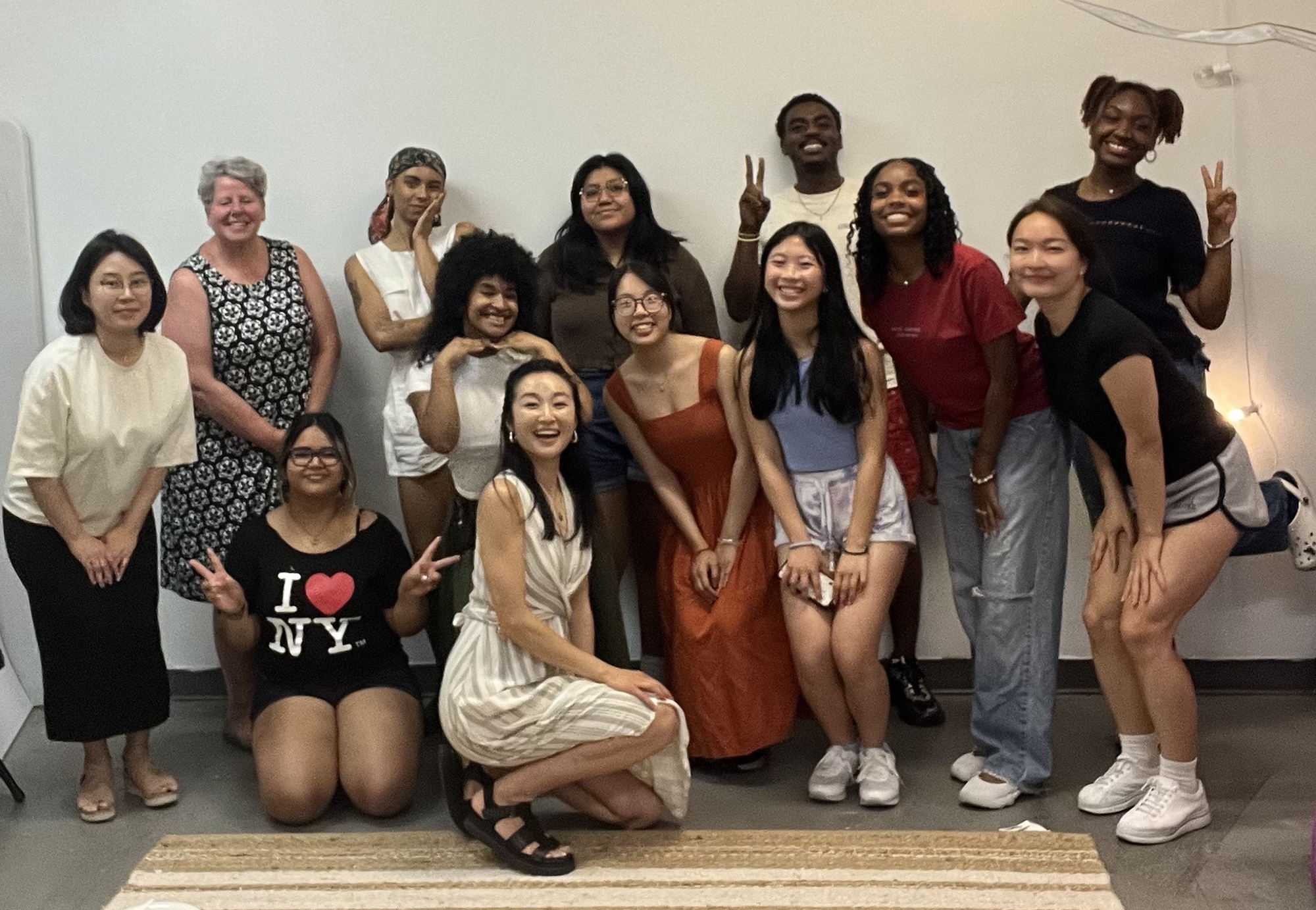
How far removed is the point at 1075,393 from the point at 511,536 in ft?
3.96

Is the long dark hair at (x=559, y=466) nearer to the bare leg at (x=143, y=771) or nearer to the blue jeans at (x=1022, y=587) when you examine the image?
the blue jeans at (x=1022, y=587)

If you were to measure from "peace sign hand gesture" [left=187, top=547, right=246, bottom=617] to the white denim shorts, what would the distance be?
1.25 metres

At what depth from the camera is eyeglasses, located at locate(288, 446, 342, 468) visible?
3320 millimetres

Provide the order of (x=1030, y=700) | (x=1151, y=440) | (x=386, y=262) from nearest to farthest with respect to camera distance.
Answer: (x=1151, y=440)
(x=1030, y=700)
(x=386, y=262)

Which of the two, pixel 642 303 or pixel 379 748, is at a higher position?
pixel 642 303

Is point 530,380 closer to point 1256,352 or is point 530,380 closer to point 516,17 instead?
point 516,17

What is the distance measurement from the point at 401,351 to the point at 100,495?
831mm

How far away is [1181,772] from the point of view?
3.10 metres

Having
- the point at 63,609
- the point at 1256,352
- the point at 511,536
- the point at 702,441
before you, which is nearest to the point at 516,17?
the point at 702,441

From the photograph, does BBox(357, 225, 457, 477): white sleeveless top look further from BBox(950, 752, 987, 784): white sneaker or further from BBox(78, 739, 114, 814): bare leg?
BBox(950, 752, 987, 784): white sneaker

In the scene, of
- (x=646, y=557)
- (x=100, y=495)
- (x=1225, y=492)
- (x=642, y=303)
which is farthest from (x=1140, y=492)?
(x=100, y=495)

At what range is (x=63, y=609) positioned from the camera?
328cm

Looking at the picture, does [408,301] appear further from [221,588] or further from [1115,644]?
[1115,644]

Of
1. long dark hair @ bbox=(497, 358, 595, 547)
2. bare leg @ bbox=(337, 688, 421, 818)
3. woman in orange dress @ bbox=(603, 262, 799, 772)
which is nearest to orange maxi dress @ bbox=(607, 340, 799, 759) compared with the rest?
woman in orange dress @ bbox=(603, 262, 799, 772)
